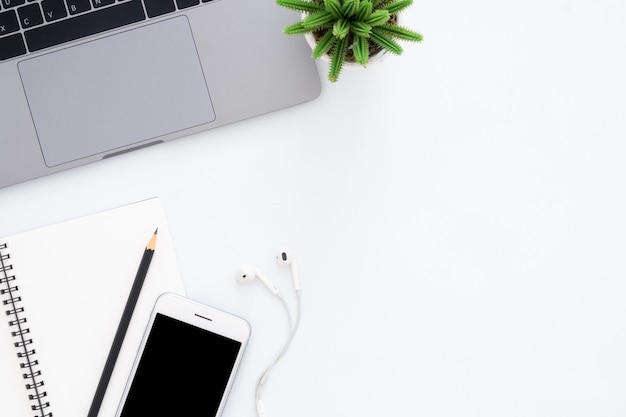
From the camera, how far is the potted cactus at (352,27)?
1.96 ft

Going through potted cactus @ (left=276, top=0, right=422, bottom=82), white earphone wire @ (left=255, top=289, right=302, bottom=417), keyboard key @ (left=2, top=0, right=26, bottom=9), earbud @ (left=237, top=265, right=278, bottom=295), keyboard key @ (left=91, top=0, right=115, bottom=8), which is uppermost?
keyboard key @ (left=2, top=0, right=26, bottom=9)

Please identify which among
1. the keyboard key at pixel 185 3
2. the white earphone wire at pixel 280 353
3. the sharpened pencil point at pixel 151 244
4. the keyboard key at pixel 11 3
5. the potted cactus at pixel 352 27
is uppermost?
the keyboard key at pixel 11 3

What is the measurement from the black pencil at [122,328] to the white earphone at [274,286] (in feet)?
0.38

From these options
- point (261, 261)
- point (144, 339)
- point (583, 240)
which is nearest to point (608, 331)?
point (583, 240)

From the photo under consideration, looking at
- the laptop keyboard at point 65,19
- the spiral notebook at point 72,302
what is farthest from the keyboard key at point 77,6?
the spiral notebook at point 72,302

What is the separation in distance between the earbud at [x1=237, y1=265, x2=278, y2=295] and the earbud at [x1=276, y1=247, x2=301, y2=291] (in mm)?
27

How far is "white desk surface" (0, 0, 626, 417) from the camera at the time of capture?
760 mm

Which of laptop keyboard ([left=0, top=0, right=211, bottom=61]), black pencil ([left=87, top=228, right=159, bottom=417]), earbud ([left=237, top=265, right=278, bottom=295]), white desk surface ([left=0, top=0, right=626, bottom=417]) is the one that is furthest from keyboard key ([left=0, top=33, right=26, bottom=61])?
earbud ([left=237, top=265, right=278, bottom=295])

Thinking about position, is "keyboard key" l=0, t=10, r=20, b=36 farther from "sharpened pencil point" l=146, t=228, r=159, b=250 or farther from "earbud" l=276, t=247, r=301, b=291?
"earbud" l=276, t=247, r=301, b=291

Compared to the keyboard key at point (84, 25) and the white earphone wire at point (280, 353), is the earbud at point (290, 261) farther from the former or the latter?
the keyboard key at point (84, 25)

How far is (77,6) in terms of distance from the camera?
71cm

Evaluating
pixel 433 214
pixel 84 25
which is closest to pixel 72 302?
pixel 84 25

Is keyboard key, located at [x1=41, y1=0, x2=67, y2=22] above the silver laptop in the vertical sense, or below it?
above

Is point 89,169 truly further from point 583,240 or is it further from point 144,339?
point 583,240
